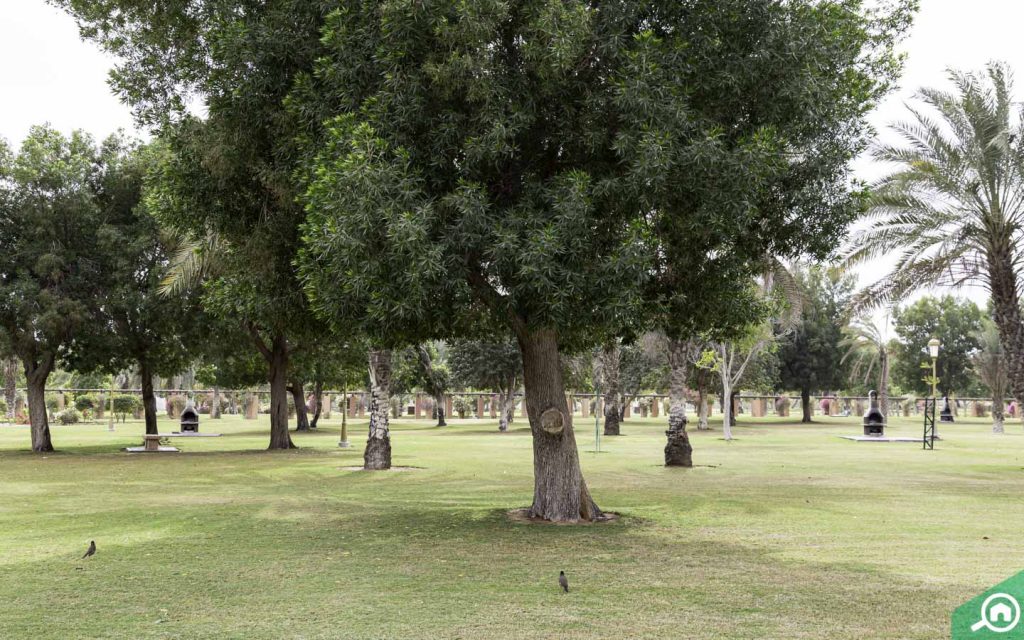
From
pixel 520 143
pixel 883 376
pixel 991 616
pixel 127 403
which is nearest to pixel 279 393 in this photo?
pixel 520 143

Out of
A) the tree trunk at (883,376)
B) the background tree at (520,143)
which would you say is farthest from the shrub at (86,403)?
the background tree at (520,143)

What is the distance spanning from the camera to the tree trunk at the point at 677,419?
2203cm

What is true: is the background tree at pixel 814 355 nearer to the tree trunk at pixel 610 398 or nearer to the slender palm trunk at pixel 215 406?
the tree trunk at pixel 610 398

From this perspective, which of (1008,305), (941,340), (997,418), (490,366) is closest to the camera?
(1008,305)

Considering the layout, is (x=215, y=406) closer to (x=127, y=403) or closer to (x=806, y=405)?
(x=127, y=403)

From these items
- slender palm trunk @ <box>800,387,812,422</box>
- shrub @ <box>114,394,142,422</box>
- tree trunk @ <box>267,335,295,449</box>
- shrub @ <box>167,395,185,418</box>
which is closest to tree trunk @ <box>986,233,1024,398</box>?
tree trunk @ <box>267,335,295,449</box>

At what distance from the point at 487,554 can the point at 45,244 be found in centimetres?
2057

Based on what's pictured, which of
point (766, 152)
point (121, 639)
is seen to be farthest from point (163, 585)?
point (766, 152)

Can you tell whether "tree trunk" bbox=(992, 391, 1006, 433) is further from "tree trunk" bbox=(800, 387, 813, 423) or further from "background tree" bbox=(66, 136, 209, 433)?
"background tree" bbox=(66, 136, 209, 433)

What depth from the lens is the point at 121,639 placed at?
21.7 ft

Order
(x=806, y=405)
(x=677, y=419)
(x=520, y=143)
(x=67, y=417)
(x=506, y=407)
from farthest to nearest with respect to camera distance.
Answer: (x=806, y=405) < (x=67, y=417) < (x=506, y=407) < (x=677, y=419) < (x=520, y=143)

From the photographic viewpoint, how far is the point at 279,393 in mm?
30578

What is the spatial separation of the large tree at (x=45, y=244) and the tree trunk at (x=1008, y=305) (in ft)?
74.3

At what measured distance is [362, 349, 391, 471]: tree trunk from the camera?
21281 mm
